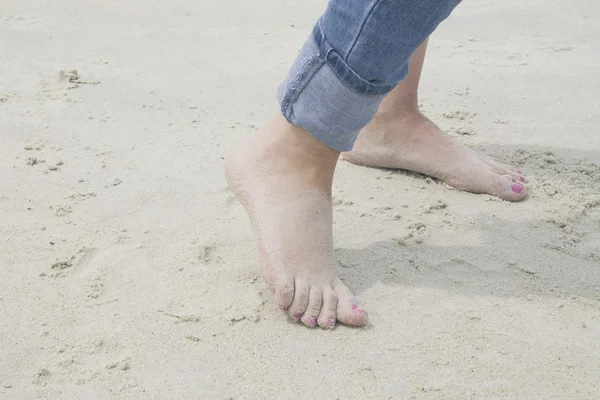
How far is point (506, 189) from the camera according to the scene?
1.86 m

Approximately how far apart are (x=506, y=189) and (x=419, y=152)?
26cm

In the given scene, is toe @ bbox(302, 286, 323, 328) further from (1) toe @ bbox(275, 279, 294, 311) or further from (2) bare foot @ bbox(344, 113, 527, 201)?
(2) bare foot @ bbox(344, 113, 527, 201)

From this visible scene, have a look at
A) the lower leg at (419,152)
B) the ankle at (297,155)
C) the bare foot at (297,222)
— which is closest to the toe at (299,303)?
the bare foot at (297,222)

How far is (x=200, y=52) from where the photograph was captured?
9.34ft

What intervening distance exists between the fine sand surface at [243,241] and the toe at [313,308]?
2 cm

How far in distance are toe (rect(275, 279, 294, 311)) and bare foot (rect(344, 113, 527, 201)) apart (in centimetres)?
73

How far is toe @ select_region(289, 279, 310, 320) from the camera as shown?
137cm

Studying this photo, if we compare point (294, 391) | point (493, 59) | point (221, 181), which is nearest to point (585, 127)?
point (493, 59)

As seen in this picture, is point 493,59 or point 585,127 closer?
point 585,127

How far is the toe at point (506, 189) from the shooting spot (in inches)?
73.1

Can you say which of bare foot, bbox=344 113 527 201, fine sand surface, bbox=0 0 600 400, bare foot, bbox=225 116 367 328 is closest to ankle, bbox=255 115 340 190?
bare foot, bbox=225 116 367 328

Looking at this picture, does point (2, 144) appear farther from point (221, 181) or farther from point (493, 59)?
point (493, 59)

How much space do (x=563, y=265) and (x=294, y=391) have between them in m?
0.72

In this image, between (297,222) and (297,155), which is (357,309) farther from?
(297,155)
